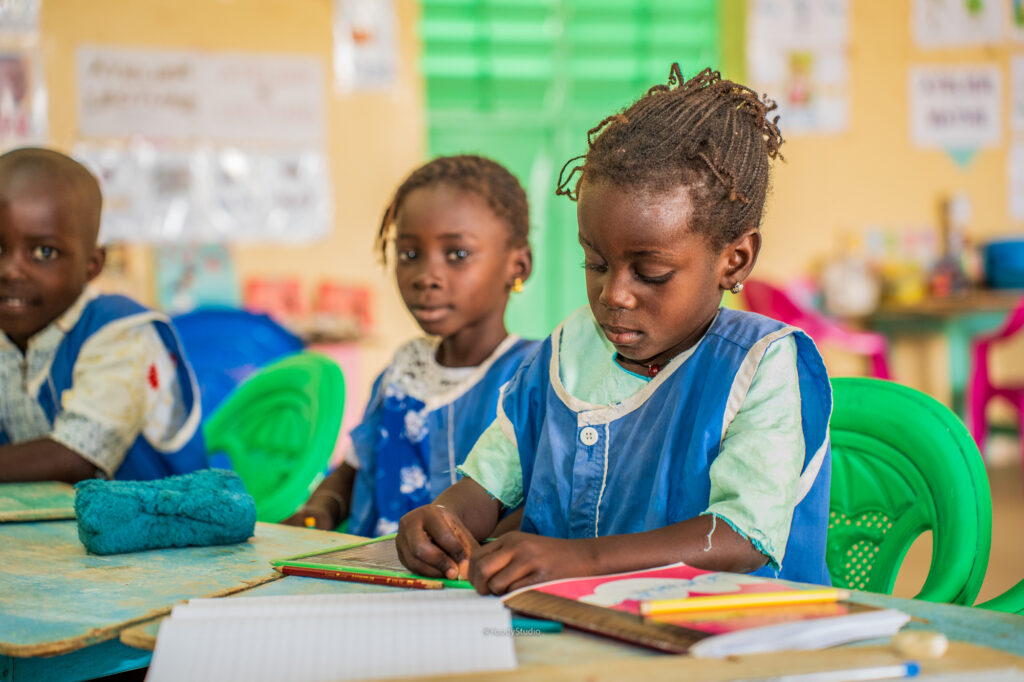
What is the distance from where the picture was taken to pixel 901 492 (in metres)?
1.36

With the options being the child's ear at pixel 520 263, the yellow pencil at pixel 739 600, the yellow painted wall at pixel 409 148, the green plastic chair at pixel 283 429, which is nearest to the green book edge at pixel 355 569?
the yellow pencil at pixel 739 600

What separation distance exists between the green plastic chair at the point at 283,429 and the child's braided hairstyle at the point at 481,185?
381mm

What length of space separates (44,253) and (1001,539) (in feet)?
11.2

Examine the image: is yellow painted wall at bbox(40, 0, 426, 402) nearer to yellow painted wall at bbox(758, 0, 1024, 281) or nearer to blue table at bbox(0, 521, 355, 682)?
yellow painted wall at bbox(758, 0, 1024, 281)

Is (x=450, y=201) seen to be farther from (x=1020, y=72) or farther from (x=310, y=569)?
(x=1020, y=72)

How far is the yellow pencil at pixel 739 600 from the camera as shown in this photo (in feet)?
2.55

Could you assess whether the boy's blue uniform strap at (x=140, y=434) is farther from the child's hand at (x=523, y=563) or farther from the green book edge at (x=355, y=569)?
the child's hand at (x=523, y=563)

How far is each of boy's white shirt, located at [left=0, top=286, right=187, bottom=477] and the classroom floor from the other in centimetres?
153

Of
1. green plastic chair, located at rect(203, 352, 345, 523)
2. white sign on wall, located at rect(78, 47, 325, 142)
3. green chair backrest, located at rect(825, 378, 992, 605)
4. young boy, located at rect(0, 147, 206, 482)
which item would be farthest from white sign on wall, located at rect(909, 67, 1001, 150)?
young boy, located at rect(0, 147, 206, 482)

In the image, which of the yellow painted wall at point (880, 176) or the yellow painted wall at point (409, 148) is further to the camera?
the yellow painted wall at point (880, 176)

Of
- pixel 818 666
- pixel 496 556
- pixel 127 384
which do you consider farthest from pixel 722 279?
pixel 127 384

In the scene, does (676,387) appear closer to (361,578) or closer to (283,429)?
(361,578)

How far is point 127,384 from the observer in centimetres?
188

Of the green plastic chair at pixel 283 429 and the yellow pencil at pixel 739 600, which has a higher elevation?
the yellow pencil at pixel 739 600
